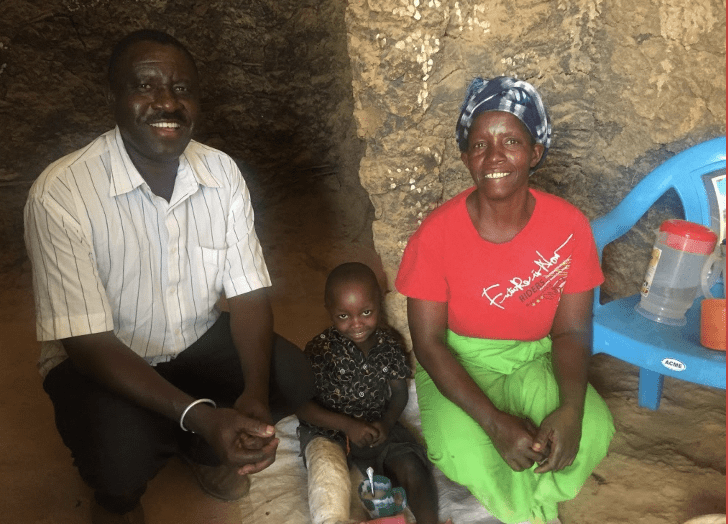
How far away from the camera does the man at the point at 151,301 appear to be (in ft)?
5.57

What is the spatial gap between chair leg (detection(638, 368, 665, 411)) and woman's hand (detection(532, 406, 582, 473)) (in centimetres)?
73

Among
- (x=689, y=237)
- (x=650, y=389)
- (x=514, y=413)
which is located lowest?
(x=650, y=389)

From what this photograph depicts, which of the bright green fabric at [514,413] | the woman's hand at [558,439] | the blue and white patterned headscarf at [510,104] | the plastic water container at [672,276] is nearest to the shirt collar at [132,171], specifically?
the blue and white patterned headscarf at [510,104]

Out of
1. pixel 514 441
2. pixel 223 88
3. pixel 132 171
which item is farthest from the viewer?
pixel 223 88

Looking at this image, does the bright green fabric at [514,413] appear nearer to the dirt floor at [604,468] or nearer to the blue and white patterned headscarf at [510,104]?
the dirt floor at [604,468]

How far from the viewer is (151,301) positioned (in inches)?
75.4

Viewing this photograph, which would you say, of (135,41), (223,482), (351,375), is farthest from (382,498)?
(135,41)

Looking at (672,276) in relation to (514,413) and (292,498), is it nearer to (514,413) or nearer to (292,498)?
(514,413)

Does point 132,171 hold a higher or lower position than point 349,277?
higher

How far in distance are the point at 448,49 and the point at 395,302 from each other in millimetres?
985

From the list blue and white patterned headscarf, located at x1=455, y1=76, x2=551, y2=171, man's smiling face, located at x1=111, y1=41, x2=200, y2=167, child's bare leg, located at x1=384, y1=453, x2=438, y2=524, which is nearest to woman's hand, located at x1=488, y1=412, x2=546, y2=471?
child's bare leg, located at x1=384, y1=453, x2=438, y2=524

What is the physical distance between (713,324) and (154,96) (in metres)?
1.68

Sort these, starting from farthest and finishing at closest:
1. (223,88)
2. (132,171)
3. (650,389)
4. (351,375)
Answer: (223,88), (650,389), (351,375), (132,171)

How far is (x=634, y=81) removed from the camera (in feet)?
7.48
